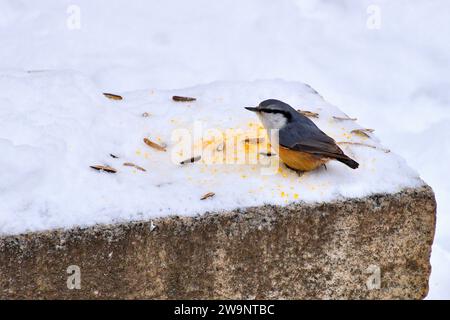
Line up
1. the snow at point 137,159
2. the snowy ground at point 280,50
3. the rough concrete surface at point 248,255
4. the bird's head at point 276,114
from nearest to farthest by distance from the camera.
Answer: the rough concrete surface at point 248,255
the snow at point 137,159
the bird's head at point 276,114
the snowy ground at point 280,50

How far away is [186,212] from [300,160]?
57cm

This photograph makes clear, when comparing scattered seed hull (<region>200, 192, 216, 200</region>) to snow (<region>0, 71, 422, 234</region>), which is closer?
snow (<region>0, 71, 422, 234</region>)

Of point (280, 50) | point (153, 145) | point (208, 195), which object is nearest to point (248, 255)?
point (208, 195)

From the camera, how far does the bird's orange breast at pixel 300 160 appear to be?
11.6 ft

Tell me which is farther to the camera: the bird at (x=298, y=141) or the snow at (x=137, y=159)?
the bird at (x=298, y=141)

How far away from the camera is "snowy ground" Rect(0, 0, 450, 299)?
587 centimetres

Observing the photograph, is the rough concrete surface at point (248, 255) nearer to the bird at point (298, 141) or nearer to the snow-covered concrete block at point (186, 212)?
the snow-covered concrete block at point (186, 212)

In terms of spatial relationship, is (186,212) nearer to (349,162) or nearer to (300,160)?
(300,160)

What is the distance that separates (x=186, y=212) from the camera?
10.9ft

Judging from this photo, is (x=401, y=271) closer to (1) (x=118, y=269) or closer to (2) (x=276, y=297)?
A: (2) (x=276, y=297)

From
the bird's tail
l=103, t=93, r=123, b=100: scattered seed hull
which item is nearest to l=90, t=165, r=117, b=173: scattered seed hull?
l=103, t=93, r=123, b=100: scattered seed hull

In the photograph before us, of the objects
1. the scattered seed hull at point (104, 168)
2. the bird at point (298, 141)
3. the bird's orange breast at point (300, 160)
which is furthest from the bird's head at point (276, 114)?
the scattered seed hull at point (104, 168)

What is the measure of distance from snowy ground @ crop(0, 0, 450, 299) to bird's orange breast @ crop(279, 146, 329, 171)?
1714 millimetres

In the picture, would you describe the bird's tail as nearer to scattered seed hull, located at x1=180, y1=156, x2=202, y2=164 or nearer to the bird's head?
the bird's head
